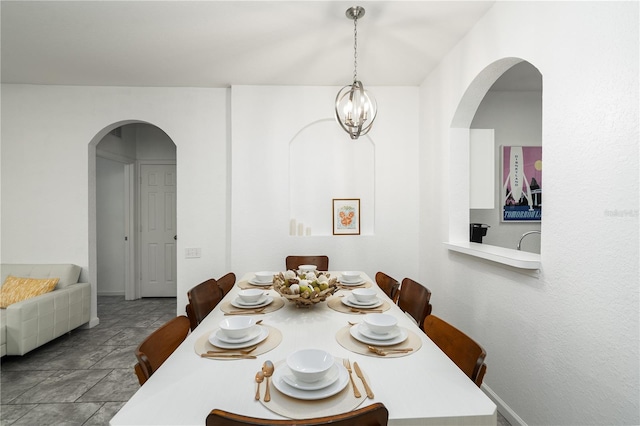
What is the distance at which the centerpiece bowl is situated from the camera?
1.61m

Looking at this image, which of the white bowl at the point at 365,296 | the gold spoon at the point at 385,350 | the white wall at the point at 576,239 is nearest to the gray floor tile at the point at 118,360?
the white bowl at the point at 365,296

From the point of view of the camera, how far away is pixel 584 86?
4.49 ft

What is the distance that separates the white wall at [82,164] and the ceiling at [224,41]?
0.17m

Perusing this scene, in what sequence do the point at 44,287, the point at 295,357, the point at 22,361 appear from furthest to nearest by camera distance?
the point at 44,287, the point at 22,361, the point at 295,357

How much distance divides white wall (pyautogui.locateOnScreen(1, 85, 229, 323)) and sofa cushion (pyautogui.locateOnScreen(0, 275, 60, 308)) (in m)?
0.38

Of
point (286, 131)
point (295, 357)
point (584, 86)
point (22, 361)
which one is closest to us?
point (295, 357)

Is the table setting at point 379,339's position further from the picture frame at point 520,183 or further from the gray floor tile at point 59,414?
the picture frame at point 520,183

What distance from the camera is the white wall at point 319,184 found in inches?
131

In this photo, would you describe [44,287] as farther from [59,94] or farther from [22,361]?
[59,94]

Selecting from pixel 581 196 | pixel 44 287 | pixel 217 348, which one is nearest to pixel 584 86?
pixel 581 196

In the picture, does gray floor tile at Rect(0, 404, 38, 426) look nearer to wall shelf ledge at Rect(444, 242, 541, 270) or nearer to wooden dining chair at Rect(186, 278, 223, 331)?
wooden dining chair at Rect(186, 278, 223, 331)

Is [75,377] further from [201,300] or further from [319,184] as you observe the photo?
[319,184]

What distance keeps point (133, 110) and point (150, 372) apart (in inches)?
127

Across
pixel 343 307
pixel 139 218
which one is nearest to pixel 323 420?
pixel 343 307
